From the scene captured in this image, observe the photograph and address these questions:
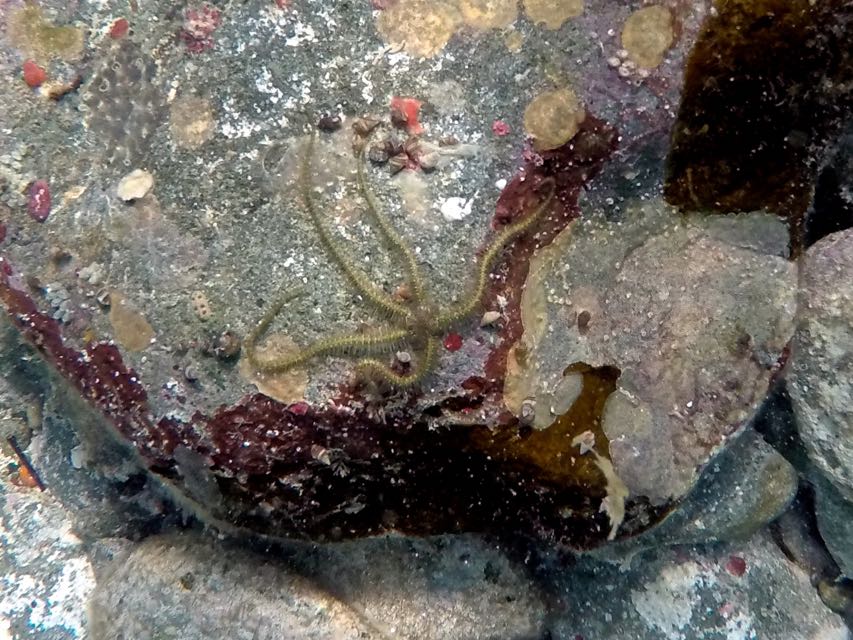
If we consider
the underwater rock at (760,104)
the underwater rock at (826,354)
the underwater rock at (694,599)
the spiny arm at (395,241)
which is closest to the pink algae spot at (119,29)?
the spiny arm at (395,241)

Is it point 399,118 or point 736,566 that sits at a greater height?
point 399,118

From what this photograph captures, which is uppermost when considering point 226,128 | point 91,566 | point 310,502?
point 226,128

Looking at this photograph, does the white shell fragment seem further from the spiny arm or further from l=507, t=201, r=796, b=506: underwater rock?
l=507, t=201, r=796, b=506: underwater rock

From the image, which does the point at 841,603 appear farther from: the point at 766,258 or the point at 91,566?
the point at 91,566

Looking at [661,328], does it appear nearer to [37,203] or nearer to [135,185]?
[135,185]

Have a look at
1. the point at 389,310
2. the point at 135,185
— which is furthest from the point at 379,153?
the point at 135,185

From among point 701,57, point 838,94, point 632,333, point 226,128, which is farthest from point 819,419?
point 226,128
